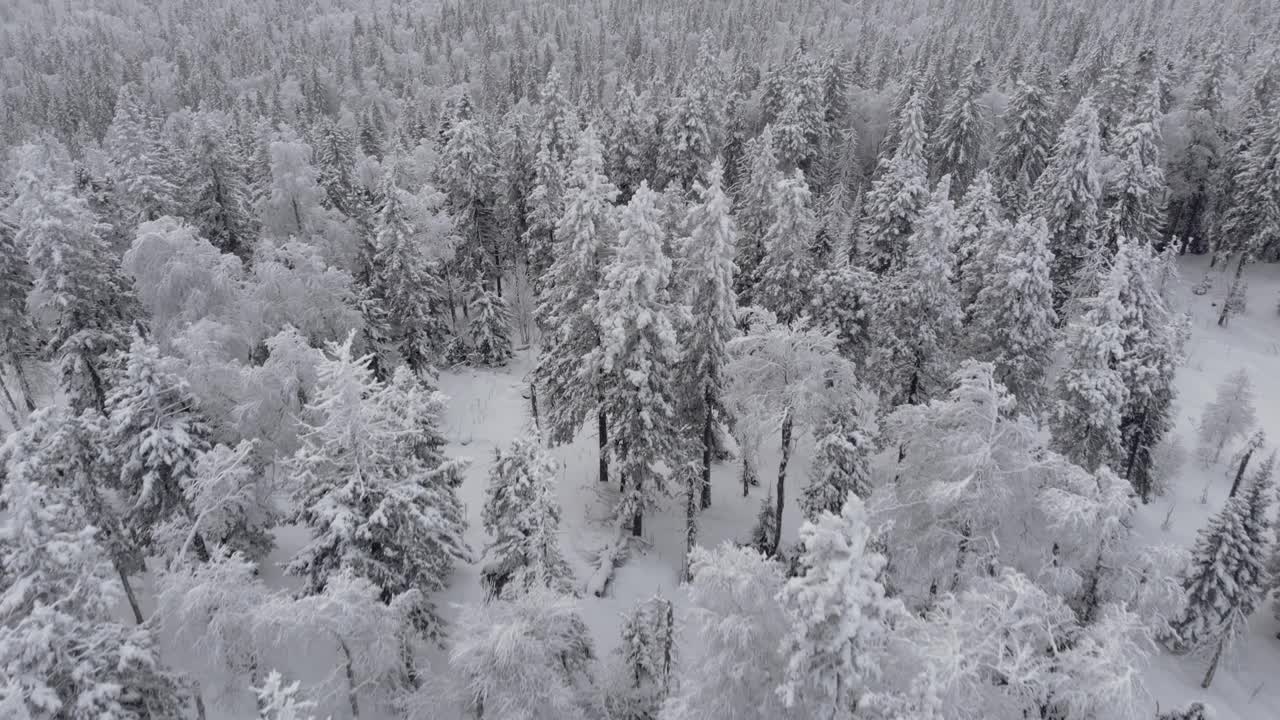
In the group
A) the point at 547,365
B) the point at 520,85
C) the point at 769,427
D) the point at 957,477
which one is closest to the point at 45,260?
the point at 547,365

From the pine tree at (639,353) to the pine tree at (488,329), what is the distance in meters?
16.4

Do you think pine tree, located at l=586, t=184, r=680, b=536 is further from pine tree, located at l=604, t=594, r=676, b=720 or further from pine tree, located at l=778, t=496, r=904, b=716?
pine tree, located at l=778, t=496, r=904, b=716

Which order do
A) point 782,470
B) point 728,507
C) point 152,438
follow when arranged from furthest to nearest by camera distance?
point 728,507, point 782,470, point 152,438

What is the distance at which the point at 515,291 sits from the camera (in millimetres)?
53031

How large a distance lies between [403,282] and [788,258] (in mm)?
18597

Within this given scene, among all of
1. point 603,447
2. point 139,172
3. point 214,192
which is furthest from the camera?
point 214,192

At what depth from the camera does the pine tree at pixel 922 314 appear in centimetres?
2894

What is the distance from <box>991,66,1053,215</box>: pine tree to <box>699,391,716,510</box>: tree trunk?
28.9 meters

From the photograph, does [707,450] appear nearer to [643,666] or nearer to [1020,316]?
[643,666]

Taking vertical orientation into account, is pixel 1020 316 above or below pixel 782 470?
above

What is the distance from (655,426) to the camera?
88.2 feet

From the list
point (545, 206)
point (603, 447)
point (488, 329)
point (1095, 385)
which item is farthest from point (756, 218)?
point (488, 329)

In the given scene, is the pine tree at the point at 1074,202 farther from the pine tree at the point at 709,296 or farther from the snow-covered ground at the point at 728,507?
the pine tree at the point at 709,296

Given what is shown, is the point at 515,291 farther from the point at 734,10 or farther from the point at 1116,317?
the point at 734,10
